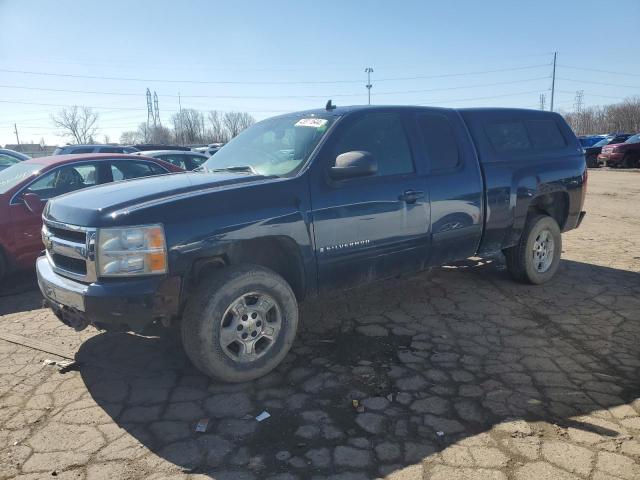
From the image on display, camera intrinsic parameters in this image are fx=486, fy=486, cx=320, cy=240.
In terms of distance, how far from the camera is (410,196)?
4.15 m

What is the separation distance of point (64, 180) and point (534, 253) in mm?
5876

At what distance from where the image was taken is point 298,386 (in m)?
3.40

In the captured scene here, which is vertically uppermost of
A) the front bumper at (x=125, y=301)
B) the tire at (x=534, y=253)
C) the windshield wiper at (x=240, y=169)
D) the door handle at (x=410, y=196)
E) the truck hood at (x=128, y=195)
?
the windshield wiper at (x=240, y=169)

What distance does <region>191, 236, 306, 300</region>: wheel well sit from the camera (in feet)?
11.2

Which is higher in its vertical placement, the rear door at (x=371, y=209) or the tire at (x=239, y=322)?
the rear door at (x=371, y=209)

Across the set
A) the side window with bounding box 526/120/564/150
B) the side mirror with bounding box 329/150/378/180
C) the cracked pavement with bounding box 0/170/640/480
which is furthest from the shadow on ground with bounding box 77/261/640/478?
the side window with bounding box 526/120/564/150

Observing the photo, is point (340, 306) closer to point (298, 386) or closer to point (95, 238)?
point (298, 386)

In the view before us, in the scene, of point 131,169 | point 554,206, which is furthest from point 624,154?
point 131,169

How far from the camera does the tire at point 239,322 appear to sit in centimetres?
322

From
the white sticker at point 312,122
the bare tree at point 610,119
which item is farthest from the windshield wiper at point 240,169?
the bare tree at point 610,119

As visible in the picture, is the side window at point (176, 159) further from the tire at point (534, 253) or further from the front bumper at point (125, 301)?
the front bumper at point (125, 301)

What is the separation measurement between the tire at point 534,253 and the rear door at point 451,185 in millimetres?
880

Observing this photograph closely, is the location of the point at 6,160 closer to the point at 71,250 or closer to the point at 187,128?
the point at 71,250

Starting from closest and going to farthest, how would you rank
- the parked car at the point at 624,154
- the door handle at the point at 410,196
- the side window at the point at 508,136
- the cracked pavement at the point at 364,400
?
the cracked pavement at the point at 364,400 < the door handle at the point at 410,196 < the side window at the point at 508,136 < the parked car at the point at 624,154
